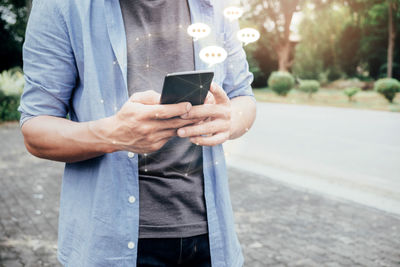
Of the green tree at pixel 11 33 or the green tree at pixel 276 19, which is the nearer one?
the green tree at pixel 11 33

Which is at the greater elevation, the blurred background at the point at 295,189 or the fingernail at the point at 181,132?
the fingernail at the point at 181,132

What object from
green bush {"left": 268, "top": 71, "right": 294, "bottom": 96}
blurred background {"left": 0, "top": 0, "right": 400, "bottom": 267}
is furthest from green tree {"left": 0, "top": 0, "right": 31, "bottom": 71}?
green bush {"left": 268, "top": 71, "right": 294, "bottom": 96}

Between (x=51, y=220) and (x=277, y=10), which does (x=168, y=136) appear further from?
(x=277, y=10)

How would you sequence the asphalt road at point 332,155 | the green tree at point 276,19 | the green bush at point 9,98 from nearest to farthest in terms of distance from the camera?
the asphalt road at point 332,155 → the green bush at point 9,98 → the green tree at point 276,19

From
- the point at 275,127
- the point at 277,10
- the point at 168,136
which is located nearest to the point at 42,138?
the point at 168,136

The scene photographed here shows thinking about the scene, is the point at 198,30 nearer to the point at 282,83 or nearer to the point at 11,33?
the point at 282,83

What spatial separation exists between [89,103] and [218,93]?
41 centimetres

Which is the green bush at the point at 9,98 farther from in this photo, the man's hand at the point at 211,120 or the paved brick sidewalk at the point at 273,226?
the man's hand at the point at 211,120

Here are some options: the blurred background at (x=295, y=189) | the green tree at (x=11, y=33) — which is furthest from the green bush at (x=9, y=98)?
the green tree at (x=11, y=33)

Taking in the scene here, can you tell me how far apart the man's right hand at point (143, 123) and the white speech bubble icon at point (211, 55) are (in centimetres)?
36

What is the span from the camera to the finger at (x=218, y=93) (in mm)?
1119

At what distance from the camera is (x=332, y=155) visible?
27.7ft

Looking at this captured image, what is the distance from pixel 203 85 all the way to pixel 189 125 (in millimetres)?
132

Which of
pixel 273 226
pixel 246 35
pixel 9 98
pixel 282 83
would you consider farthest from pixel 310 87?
pixel 246 35
